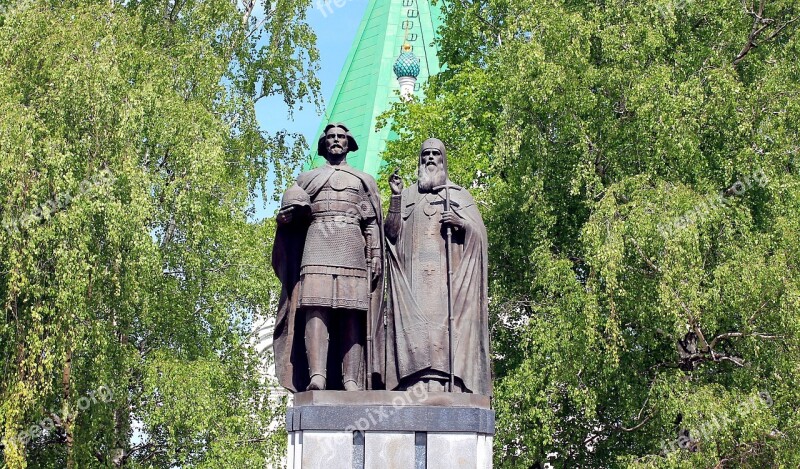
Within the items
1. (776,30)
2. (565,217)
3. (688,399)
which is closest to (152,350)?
(565,217)

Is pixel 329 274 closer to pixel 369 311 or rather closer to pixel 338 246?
pixel 338 246

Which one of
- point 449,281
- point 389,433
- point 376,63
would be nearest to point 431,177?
point 449,281

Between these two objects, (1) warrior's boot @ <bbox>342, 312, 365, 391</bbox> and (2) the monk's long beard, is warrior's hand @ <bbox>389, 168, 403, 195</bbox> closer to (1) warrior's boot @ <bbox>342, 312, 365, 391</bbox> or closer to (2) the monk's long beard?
(2) the monk's long beard

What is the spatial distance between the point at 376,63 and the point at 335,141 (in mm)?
30248

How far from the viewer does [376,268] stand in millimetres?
9773

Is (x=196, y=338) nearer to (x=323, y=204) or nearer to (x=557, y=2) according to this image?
(x=557, y=2)

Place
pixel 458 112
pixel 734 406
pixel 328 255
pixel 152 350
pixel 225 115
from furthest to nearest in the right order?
pixel 458 112, pixel 225 115, pixel 152 350, pixel 734 406, pixel 328 255

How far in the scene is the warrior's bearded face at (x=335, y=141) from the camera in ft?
33.0

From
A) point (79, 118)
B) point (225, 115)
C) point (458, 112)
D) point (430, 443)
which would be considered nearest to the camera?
point (430, 443)

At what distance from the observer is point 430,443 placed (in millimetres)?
8945

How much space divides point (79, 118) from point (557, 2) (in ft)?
26.6

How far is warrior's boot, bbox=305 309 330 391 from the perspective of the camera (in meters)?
9.38

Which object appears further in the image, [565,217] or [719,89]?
[565,217]

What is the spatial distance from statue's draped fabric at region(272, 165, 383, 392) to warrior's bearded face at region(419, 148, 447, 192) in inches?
17.4
